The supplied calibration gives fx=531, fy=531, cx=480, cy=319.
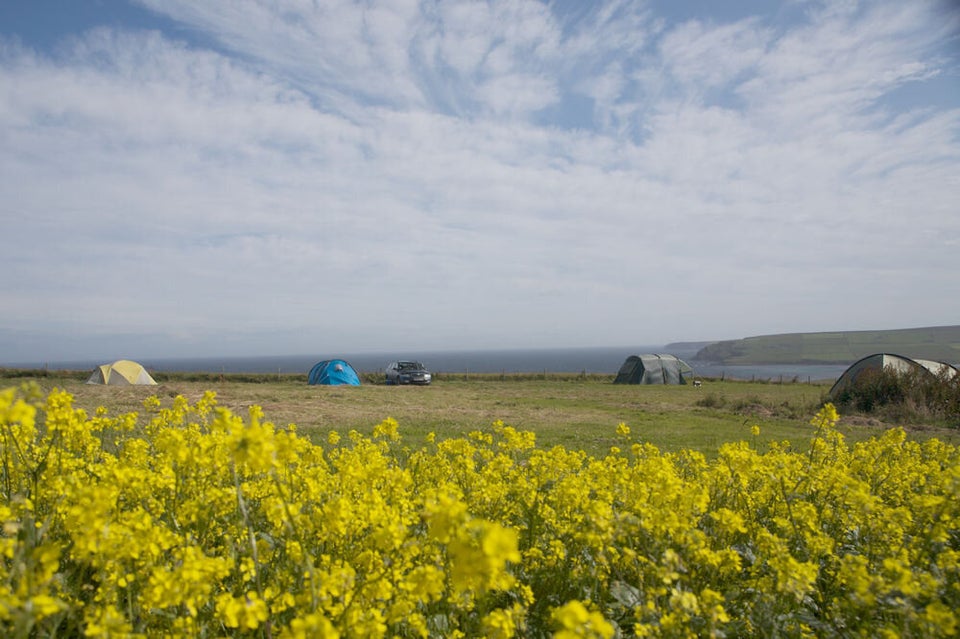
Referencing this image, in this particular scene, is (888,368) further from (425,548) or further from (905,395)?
(425,548)

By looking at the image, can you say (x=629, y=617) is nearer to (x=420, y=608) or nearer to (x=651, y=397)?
(x=420, y=608)

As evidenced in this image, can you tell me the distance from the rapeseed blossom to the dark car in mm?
30163

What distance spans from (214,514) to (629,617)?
2809mm

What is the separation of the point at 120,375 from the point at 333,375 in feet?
37.5

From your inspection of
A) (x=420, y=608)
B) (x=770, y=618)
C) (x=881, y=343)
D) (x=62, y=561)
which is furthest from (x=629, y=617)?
(x=881, y=343)

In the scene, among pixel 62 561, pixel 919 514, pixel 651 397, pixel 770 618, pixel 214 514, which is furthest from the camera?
pixel 651 397

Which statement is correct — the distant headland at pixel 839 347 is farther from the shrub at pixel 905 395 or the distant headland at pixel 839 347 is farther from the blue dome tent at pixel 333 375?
the blue dome tent at pixel 333 375

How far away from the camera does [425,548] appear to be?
9.51 feet

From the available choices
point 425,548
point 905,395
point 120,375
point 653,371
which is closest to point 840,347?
point 653,371

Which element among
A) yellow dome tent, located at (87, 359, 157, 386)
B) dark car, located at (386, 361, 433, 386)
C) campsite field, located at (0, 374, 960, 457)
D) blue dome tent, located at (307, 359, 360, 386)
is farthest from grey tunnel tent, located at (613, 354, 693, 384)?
yellow dome tent, located at (87, 359, 157, 386)

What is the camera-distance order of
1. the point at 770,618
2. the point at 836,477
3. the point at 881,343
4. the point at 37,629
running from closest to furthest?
the point at 37,629 < the point at 770,618 < the point at 836,477 < the point at 881,343

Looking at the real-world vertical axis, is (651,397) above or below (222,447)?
below

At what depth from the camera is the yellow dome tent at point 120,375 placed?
29.0m

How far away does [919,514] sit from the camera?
4.36 m
